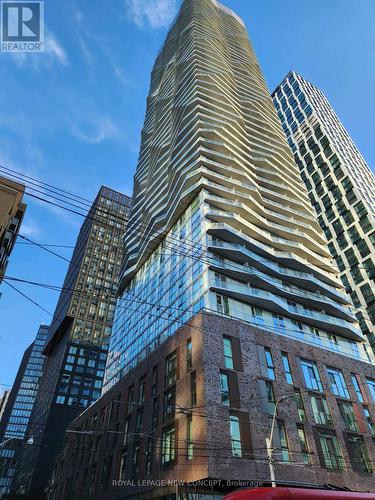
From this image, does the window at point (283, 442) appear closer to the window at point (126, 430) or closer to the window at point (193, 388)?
the window at point (193, 388)

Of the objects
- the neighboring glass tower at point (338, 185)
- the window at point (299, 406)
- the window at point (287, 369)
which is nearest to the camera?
the window at point (299, 406)

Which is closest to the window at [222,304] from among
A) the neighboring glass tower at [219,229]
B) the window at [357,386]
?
the neighboring glass tower at [219,229]

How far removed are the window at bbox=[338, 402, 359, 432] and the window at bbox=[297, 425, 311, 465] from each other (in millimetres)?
5601

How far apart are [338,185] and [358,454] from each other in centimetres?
6211

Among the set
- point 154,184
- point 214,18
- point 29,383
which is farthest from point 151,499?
point 29,383

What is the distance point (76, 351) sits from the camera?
94188 mm

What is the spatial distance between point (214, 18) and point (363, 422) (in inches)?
3682

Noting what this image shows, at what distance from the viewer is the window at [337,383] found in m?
35.9

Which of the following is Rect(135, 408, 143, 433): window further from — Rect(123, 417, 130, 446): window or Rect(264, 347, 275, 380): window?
Rect(264, 347, 275, 380): window

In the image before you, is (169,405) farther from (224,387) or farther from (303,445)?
(303,445)

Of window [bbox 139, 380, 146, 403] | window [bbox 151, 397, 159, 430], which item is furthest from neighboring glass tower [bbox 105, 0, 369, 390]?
window [bbox 151, 397, 159, 430]

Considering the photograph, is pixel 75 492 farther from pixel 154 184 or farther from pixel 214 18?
pixel 214 18

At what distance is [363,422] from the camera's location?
113ft

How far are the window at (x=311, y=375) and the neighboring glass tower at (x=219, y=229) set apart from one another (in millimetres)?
3437
